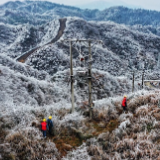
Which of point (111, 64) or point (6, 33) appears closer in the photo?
point (111, 64)

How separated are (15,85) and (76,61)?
92.0 ft

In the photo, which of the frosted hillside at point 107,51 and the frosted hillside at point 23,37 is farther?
the frosted hillside at point 23,37

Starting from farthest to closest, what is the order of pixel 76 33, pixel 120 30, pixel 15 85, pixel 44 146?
pixel 120 30
pixel 76 33
pixel 15 85
pixel 44 146

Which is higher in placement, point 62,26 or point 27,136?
point 62,26

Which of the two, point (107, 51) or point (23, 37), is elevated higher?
point (23, 37)

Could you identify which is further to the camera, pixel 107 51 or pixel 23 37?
pixel 23 37

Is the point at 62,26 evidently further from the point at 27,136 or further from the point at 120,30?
the point at 27,136

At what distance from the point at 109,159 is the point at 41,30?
84012mm

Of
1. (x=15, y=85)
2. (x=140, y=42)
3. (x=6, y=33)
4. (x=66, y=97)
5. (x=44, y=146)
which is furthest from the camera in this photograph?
(x=140, y=42)

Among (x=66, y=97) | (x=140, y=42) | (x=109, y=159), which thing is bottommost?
(x=66, y=97)

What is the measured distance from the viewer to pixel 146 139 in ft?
22.6

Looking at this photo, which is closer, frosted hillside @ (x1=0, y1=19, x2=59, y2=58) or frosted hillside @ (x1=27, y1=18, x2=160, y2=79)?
frosted hillside @ (x1=27, y1=18, x2=160, y2=79)

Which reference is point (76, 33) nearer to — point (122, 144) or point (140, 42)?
point (140, 42)

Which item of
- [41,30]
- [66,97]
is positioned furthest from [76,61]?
[41,30]
